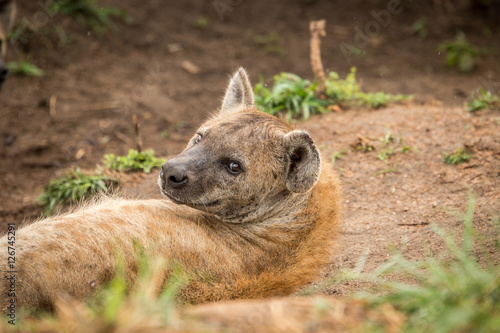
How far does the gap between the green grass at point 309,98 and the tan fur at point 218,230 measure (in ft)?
7.81

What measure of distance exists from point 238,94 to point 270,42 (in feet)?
18.2

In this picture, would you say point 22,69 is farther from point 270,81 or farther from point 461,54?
point 461,54

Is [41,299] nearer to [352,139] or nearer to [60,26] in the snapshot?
[352,139]

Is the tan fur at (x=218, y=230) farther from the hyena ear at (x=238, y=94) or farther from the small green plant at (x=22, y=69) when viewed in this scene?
the small green plant at (x=22, y=69)

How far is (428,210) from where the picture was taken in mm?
4617

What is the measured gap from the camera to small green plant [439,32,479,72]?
29.2 feet

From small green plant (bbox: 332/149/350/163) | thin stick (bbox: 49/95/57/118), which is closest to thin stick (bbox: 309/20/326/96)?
small green plant (bbox: 332/149/350/163)

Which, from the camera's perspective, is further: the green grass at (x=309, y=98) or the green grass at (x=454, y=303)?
the green grass at (x=309, y=98)

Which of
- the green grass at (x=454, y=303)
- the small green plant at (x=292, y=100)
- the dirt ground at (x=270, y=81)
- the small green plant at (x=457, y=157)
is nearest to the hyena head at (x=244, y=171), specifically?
the dirt ground at (x=270, y=81)

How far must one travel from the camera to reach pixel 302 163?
145 inches

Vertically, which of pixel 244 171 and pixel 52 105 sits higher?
pixel 244 171

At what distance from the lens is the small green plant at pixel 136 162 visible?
5.79 metres

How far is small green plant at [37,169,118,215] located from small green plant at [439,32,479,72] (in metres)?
6.39

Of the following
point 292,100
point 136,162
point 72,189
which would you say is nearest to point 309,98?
point 292,100
